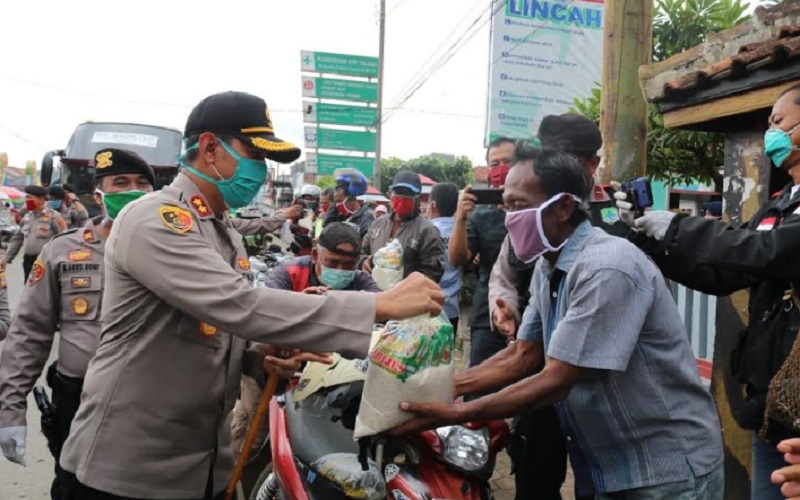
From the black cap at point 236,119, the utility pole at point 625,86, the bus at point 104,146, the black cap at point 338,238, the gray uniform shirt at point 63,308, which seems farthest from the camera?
the bus at point 104,146

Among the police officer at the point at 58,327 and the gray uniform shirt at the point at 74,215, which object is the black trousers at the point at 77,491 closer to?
the police officer at the point at 58,327

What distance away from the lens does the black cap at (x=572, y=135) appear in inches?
122

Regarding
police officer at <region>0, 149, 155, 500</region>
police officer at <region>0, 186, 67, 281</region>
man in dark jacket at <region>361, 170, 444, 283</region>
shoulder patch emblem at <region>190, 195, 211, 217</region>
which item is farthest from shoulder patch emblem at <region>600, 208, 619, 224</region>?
police officer at <region>0, 186, 67, 281</region>

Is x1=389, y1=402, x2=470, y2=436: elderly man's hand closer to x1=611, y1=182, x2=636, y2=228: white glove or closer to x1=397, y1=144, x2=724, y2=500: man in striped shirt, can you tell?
x1=397, y1=144, x2=724, y2=500: man in striped shirt

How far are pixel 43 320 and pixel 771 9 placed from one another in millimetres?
3985

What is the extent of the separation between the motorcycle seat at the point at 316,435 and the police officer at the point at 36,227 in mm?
7755

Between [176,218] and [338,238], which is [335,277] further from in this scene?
[176,218]

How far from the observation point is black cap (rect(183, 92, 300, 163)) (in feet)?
6.45

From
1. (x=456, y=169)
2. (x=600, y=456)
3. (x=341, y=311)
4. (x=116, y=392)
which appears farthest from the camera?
(x=456, y=169)

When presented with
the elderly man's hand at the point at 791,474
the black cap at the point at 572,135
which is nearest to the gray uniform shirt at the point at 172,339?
the elderly man's hand at the point at 791,474

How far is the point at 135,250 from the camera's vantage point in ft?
5.55

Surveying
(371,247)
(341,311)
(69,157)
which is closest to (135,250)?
(341,311)

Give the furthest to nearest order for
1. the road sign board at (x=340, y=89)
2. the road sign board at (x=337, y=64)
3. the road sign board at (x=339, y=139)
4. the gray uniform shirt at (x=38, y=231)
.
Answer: the road sign board at (x=339, y=139)
the road sign board at (x=337, y=64)
the road sign board at (x=340, y=89)
the gray uniform shirt at (x=38, y=231)

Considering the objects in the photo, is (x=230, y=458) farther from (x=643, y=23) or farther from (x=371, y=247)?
(x=371, y=247)
